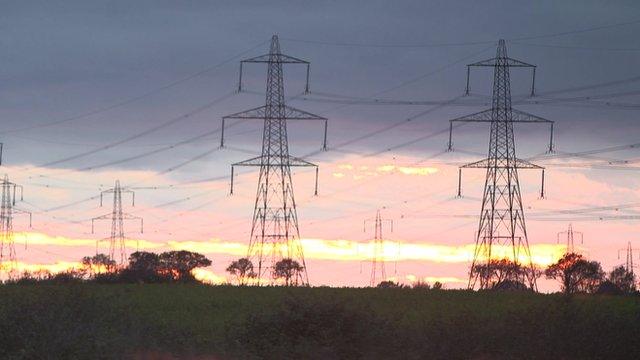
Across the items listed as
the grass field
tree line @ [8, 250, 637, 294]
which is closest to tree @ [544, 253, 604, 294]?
tree line @ [8, 250, 637, 294]

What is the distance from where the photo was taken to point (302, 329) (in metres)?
47.6

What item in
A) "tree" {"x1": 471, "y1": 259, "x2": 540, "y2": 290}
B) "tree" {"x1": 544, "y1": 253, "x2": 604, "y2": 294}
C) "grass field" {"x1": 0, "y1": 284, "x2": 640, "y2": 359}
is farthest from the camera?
"tree" {"x1": 544, "y1": 253, "x2": 604, "y2": 294}

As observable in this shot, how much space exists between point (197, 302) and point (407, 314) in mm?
11808

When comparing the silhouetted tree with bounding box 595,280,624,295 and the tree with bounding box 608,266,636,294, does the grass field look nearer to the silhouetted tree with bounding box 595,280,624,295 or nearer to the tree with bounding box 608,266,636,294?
the silhouetted tree with bounding box 595,280,624,295

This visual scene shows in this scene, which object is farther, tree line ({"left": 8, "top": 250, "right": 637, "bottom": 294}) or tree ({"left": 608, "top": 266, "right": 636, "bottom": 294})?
tree ({"left": 608, "top": 266, "right": 636, "bottom": 294})

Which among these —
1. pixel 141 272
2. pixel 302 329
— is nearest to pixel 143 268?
pixel 141 272

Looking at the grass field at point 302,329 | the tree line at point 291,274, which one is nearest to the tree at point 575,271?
the tree line at point 291,274

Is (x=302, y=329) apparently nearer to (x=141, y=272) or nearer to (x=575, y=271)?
(x=141, y=272)

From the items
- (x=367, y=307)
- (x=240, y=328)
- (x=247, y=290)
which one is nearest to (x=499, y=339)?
(x=367, y=307)

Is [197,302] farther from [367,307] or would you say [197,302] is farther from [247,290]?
[367,307]

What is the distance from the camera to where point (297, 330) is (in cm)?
4759

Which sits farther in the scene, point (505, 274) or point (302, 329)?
point (505, 274)

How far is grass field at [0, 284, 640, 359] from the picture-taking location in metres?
39.0

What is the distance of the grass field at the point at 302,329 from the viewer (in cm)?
3903
